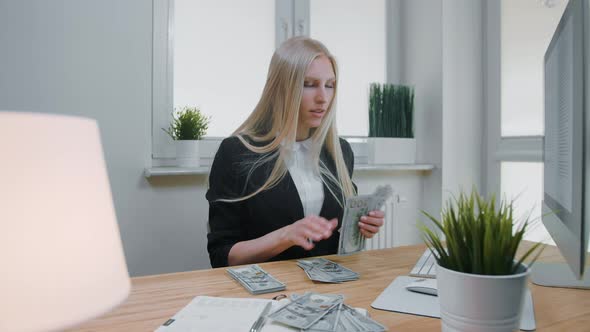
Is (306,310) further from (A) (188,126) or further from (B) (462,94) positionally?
(B) (462,94)

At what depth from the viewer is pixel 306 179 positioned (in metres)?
1.67

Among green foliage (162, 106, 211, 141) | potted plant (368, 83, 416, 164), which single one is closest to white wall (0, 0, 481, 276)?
green foliage (162, 106, 211, 141)

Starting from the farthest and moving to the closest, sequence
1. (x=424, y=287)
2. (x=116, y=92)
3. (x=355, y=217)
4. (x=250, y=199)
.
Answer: (x=116, y=92), (x=250, y=199), (x=355, y=217), (x=424, y=287)

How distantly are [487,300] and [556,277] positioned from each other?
23.3 inches

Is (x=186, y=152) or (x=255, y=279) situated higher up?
(x=186, y=152)

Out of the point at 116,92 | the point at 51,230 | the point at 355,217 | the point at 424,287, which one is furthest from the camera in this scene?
the point at 116,92

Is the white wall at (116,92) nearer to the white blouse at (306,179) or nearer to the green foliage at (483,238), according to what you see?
the white blouse at (306,179)

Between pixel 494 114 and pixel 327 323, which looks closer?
pixel 327 323

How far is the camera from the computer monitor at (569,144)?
0.72 m

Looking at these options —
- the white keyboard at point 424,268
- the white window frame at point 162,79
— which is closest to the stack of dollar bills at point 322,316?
the white keyboard at point 424,268

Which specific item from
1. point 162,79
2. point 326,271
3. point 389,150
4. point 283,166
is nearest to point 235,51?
point 162,79

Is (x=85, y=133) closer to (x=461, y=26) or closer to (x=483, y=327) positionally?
(x=483, y=327)

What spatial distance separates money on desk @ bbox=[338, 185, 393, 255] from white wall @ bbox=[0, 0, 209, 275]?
3.08 feet

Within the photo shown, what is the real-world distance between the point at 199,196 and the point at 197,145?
24 centimetres
